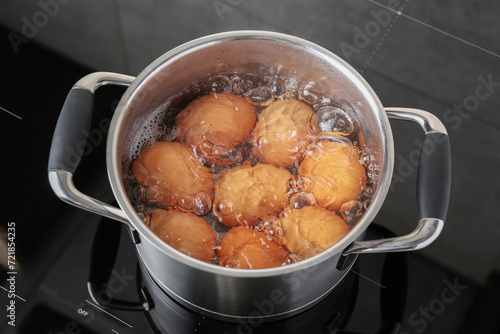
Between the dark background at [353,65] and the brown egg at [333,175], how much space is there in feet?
0.49

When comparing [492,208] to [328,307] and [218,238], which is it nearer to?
[328,307]

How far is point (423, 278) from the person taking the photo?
0.88m

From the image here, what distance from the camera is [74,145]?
728mm

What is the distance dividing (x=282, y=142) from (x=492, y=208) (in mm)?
396

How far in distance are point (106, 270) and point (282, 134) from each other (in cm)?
35

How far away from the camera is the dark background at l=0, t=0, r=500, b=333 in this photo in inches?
35.4

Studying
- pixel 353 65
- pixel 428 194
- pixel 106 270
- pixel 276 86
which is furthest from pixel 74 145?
pixel 353 65

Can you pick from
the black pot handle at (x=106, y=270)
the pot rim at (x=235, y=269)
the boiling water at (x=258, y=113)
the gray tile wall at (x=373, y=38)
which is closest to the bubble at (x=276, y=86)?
the boiling water at (x=258, y=113)

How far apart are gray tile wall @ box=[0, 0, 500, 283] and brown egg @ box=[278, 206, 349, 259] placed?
0.26 metres

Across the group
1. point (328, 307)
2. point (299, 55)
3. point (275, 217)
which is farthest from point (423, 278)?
point (299, 55)

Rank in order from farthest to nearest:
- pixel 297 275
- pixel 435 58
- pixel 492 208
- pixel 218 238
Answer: pixel 435 58
pixel 492 208
pixel 218 238
pixel 297 275

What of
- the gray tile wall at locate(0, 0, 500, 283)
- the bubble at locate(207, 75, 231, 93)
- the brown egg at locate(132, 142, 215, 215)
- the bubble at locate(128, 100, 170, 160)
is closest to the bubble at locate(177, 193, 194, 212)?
the brown egg at locate(132, 142, 215, 215)

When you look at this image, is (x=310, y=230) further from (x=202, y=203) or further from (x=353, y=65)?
(x=353, y=65)

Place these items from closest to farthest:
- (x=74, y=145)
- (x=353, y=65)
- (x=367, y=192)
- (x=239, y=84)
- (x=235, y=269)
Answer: (x=235, y=269)
(x=74, y=145)
(x=367, y=192)
(x=239, y=84)
(x=353, y=65)
